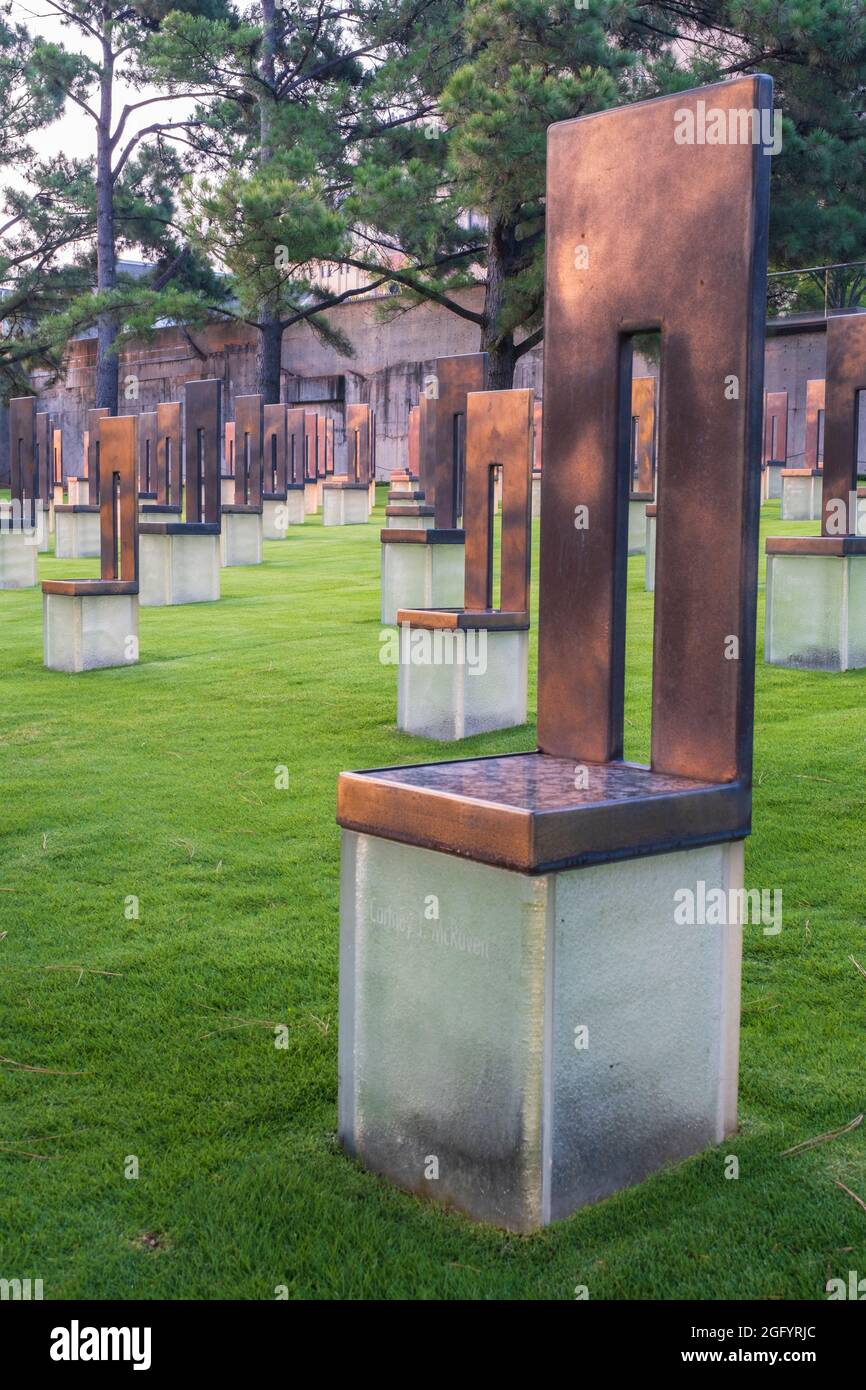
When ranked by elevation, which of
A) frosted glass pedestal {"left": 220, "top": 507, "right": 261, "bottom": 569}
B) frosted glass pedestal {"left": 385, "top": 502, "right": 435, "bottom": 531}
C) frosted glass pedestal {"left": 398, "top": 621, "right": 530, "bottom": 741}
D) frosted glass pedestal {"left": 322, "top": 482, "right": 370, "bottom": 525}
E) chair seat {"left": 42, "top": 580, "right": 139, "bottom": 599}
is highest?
frosted glass pedestal {"left": 322, "top": 482, "right": 370, "bottom": 525}

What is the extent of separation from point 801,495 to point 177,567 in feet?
27.4

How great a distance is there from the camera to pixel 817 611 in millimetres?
8219

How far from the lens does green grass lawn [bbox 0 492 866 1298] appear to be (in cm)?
254

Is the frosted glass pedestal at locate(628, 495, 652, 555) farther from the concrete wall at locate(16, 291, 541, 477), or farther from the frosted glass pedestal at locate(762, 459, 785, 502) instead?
the concrete wall at locate(16, 291, 541, 477)

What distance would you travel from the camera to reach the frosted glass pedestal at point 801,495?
1731cm

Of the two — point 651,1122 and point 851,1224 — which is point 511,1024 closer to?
point 651,1122

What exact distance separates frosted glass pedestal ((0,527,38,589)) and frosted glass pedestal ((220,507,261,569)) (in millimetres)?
2144

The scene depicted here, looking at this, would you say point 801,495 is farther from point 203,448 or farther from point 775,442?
point 203,448

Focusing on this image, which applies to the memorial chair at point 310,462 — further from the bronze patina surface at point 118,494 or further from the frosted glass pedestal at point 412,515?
the bronze patina surface at point 118,494

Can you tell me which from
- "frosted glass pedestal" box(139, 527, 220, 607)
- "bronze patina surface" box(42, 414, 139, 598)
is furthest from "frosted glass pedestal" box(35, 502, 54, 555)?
"bronze patina surface" box(42, 414, 139, 598)

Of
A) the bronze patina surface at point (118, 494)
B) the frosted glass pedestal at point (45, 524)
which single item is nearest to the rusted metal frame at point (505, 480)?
the bronze patina surface at point (118, 494)
